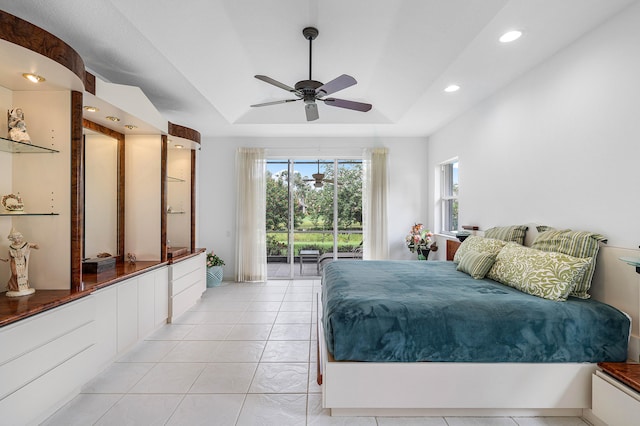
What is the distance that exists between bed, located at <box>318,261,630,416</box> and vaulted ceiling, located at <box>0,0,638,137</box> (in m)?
2.06

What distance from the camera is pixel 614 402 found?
5.63 ft

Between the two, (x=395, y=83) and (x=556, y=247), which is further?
(x=395, y=83)

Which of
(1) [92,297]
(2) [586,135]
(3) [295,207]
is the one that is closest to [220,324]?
(1) [92,297]

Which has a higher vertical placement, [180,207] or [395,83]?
[395,83]

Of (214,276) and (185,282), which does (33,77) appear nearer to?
(185,282)

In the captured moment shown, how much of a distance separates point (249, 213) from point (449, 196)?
3.49 metres

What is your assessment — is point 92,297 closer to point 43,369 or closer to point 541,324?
point 43,369

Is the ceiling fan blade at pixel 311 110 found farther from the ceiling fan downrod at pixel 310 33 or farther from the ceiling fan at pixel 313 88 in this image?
the ceiling fan downrod at pixel 310 33

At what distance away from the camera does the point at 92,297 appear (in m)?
2.26

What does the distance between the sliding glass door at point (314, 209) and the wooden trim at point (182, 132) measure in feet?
6.49

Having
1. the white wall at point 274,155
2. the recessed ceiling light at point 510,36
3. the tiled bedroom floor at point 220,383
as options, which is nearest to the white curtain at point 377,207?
the white wall at point 274,155

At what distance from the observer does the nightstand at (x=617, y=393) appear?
63.5 inches

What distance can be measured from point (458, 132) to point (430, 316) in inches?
134

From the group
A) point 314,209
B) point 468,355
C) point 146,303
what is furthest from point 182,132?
point 468,355
